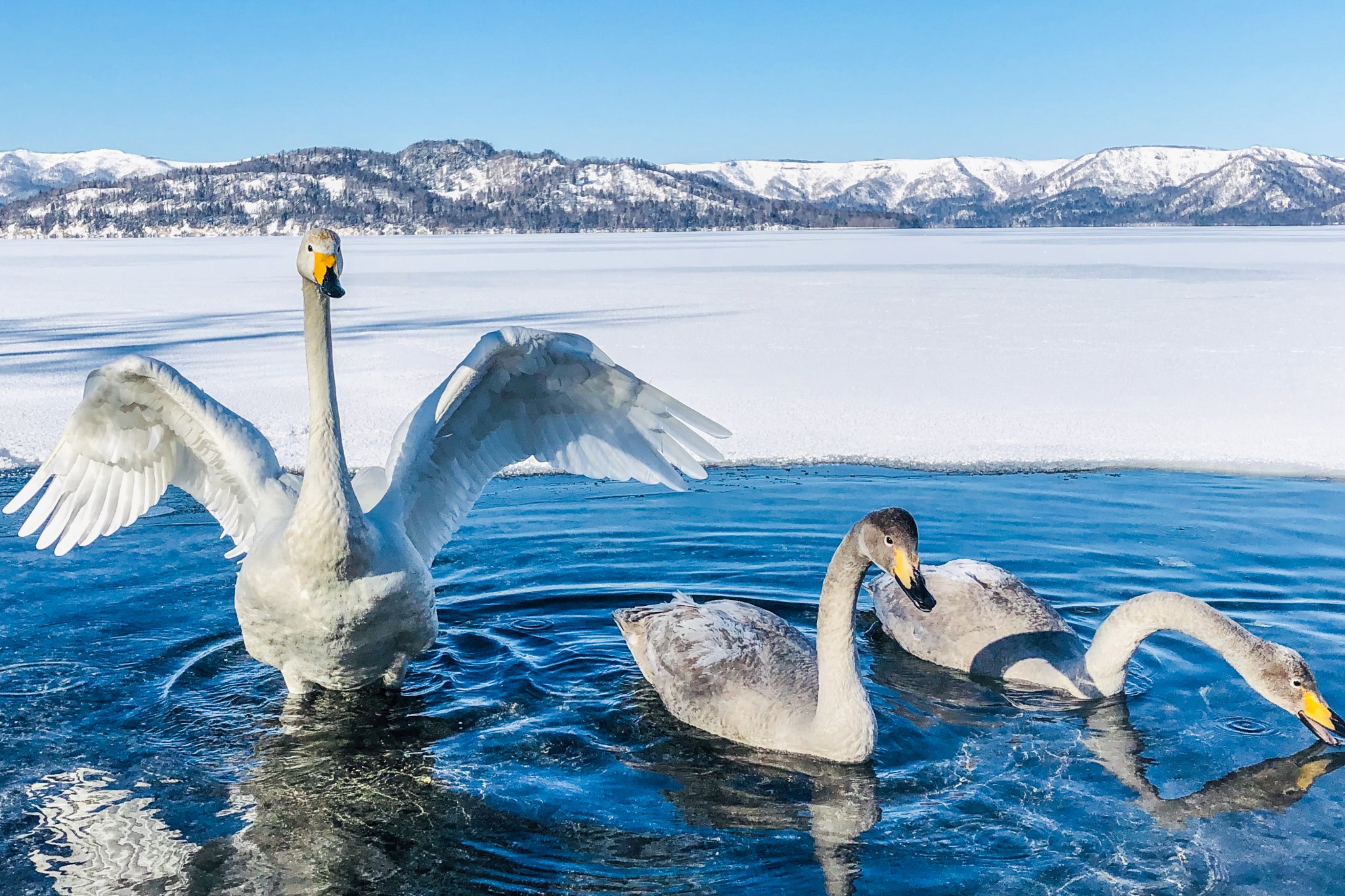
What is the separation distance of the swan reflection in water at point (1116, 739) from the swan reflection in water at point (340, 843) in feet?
5.90

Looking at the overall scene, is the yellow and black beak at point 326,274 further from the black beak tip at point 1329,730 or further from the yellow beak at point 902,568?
the black beak tip at point 1329,730

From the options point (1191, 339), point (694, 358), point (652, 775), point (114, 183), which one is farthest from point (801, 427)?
point (114, 183)

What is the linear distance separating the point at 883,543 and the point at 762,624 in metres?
1.53

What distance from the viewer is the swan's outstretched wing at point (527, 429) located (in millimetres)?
5766

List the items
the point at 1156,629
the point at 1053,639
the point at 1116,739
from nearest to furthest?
the point at 1116,739 < the point at 1156,629 < the point at 1053,639

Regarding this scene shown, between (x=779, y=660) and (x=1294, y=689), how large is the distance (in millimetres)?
2218

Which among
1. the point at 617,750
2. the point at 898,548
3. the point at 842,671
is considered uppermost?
the point at 898,548

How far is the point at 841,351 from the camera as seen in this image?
17078 millimetres

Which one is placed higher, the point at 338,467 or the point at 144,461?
the point at 338,467

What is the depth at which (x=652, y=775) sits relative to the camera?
486 cm

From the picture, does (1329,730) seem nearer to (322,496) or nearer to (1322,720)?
(1322,720)

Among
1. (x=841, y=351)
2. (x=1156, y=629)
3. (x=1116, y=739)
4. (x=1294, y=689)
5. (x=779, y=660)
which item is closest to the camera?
(x=1294, y=689)

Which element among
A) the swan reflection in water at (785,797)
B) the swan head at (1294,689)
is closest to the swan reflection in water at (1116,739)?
the swan head at (1294,689)

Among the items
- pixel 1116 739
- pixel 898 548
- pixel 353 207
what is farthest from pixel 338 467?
pixel 353 207
